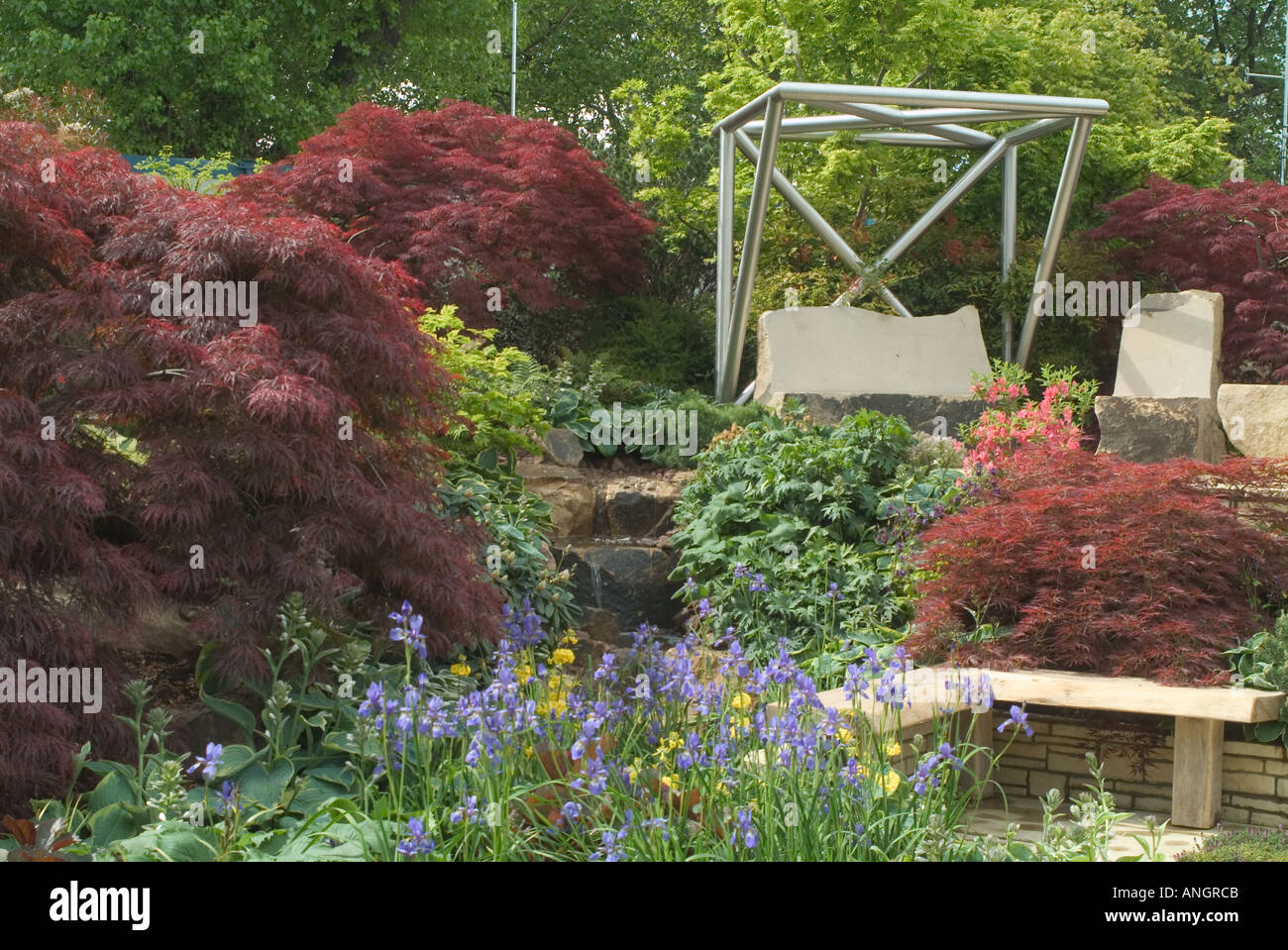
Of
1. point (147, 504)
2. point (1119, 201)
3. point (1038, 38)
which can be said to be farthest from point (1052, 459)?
point (1038, 38)

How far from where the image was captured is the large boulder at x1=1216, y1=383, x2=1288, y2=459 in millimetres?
7641

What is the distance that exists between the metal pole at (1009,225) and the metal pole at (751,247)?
2.72 meters

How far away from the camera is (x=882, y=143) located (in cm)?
1238

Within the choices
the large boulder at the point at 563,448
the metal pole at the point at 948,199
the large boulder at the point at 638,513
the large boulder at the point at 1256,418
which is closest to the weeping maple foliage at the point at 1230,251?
the metal pole at the point at 948,199

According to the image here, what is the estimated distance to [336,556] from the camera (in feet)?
14.3

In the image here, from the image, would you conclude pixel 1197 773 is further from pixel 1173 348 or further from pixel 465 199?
pixel 465 199

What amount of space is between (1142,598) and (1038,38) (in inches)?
466

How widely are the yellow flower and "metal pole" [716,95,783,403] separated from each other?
24.2 ft

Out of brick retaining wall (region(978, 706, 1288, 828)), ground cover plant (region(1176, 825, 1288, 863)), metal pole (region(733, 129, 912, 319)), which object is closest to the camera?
ground cover plant (region(1176, 825, 1288, 863))

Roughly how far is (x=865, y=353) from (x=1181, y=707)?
6302 mm

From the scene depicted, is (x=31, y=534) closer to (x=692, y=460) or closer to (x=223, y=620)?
(x=223, y=620)

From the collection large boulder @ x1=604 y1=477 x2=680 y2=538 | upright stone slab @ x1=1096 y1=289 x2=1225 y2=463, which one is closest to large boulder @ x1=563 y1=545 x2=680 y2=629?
large boulder @ x1=604 y1=477 x2=680 y2=538

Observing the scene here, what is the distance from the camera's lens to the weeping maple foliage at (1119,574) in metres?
4.79

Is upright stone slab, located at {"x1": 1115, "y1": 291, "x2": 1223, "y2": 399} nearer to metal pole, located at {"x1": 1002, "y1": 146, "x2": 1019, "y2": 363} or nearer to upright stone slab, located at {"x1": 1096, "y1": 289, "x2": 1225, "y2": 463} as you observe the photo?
upright stone slab, located at {"x1": 1096, "y1": 289, "x2": 1225, "y2": 463}
